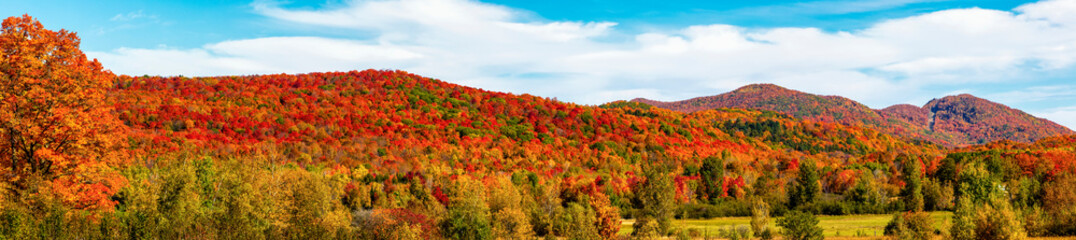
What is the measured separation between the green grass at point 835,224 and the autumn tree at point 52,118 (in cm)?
5618

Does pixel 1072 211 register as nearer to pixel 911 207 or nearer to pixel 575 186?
pixel 911 207

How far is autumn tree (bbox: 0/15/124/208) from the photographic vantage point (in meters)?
22.4

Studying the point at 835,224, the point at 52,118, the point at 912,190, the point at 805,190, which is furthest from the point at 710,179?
the point at 52,118

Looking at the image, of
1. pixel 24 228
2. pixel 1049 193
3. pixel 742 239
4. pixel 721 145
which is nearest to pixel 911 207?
pixel 1049 193

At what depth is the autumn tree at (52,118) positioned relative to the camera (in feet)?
73.6

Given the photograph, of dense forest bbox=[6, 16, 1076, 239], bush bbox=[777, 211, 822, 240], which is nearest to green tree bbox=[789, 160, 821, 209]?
dense forest bbox=[6, 16, 1076, 239]

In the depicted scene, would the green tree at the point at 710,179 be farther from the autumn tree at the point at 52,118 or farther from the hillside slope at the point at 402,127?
the autumn tree at the point at 52,118

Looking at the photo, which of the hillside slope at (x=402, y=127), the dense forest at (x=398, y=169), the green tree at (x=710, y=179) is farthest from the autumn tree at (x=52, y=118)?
the green tree at (x=710, y=179)

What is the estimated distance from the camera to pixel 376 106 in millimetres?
148125

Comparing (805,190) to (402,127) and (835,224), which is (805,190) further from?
(402,127)

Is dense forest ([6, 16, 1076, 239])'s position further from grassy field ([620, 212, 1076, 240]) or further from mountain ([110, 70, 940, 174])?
grassy field ([620, 212, 1076, 240])

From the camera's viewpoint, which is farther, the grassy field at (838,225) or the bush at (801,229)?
the grassy field at (838,225)

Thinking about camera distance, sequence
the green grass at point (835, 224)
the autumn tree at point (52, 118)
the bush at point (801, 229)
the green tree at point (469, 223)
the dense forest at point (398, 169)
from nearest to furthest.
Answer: the autumn tree at point (52, 118) → the dense forest at point (398, 169) → the bush at point (801, 229) → the green tree at point (469, 223) → the green grass at point (835, 224)

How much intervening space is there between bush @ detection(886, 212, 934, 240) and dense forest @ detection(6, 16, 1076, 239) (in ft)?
1.85
